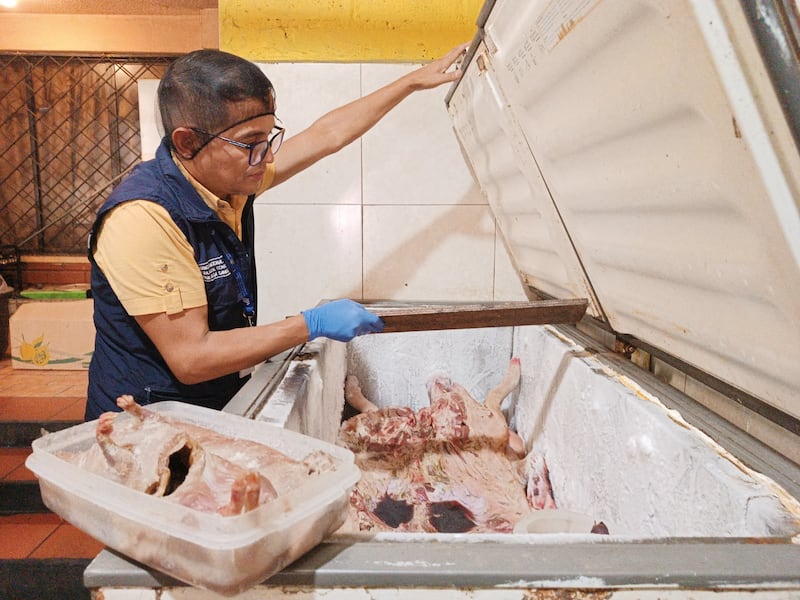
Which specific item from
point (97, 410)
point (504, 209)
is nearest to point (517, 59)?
point (504, 209)

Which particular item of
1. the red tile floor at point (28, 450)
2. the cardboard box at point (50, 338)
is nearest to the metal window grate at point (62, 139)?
the cardboard box at point (50, 338)

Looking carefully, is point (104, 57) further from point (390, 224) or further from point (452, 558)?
point (452, 558)

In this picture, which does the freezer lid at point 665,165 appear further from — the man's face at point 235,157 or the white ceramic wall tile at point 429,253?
the white ceramic wall tile at point 429,253

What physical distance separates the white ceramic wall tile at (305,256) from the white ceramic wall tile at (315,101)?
135 millimetres

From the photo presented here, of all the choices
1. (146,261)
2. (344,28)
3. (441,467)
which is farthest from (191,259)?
(344,28)

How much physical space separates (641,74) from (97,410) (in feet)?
5.84

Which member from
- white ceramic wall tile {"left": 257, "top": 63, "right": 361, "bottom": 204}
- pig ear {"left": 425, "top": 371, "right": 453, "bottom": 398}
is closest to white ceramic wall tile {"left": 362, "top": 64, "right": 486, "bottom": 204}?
white ceramic wall tile {"left": 257, "top": 63, "right": 361, "bottom": 204}

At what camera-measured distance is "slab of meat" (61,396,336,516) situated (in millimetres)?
771

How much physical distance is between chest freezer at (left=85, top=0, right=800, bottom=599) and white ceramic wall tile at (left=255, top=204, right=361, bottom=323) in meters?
0.93

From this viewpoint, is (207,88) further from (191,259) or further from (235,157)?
(191,259)

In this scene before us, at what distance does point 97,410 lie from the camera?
1684 millimetres

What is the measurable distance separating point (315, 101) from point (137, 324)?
1724mm

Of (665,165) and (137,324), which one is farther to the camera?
(137,324)

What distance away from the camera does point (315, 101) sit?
280 centimetres
